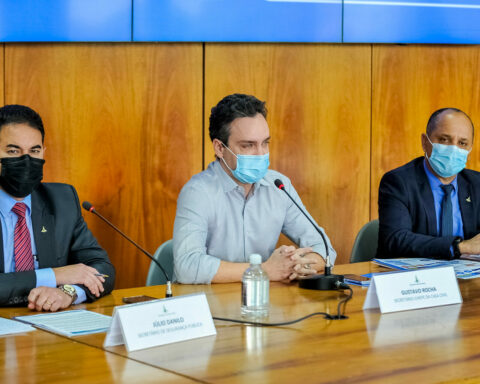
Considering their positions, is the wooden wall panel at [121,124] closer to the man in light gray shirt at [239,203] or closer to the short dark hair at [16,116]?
the man in light gray shirt at [239,203]

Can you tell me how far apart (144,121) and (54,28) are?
2.38 ft

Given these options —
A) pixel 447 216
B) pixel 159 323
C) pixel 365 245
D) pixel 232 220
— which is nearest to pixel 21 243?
pixel 232 220

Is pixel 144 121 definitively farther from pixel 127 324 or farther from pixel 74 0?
pixel 127 324

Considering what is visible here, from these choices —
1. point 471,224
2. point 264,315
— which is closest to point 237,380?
point 264,315

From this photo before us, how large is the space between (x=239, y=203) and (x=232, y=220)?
87 millimetres

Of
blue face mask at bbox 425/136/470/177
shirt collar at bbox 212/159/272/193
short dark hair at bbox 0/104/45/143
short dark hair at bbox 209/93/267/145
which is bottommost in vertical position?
shirt collar at bbox 212/159/272/193

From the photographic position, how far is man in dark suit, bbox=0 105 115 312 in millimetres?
2562

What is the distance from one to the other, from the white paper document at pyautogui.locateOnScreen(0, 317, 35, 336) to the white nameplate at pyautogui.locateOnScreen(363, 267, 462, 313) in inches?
39.7

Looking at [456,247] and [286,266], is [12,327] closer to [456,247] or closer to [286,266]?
[286,266]

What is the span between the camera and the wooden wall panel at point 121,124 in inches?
156

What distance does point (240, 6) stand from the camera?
425 cm

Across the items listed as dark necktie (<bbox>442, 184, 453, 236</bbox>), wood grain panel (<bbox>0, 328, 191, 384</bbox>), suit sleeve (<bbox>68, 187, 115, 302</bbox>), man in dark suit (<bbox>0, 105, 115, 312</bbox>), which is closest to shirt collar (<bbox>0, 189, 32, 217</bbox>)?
man in dark suit (<bbox>0, 105, 115, 312</bbox>)

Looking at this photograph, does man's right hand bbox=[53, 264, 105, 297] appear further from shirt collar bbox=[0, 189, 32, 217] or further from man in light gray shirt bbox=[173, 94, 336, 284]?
man in light gray shirt bbox=[173, 94, 336, 284]

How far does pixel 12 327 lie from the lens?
1903 millimetres
